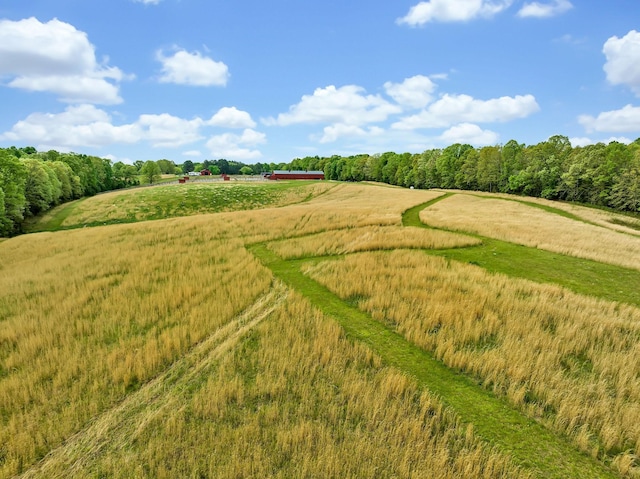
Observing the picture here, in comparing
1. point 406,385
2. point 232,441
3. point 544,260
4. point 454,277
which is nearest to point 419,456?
point 406,385

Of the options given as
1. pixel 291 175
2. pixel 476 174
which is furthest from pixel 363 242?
pixel 291 175

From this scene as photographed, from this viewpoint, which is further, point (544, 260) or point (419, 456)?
point (544, 260)

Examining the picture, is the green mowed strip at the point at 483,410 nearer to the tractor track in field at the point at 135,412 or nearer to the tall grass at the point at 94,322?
the tractor track in field at the point at 135,412

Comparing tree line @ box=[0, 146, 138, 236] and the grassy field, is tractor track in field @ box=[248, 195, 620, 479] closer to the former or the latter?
the grassy field

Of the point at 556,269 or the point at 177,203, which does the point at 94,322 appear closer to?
the point at 556,269

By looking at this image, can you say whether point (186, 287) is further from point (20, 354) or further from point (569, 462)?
point (569, 462)

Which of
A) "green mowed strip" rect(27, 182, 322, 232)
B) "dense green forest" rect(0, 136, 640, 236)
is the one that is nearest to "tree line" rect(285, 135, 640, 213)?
"dense green forest" rect(0, 136, 640, 236)

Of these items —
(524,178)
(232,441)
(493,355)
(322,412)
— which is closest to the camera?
(232,441)
